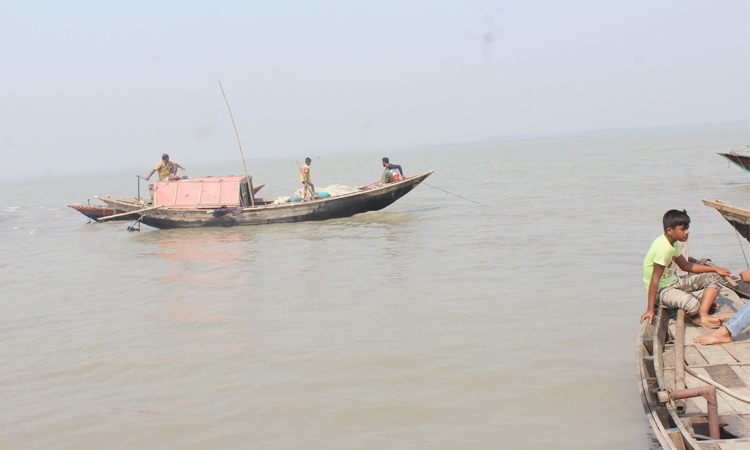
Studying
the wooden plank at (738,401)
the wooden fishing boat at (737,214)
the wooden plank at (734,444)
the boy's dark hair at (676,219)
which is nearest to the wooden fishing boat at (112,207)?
the wooden fishing boat at (737,214)

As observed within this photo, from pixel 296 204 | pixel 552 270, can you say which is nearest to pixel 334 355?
pixel 552 270

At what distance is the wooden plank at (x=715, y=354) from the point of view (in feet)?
11.8

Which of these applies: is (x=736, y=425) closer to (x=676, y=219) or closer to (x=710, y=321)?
(x=710, y=321)

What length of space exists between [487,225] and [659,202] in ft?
17.3

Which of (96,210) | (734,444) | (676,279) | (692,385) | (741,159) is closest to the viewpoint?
(734,444)

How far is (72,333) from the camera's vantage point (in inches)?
253

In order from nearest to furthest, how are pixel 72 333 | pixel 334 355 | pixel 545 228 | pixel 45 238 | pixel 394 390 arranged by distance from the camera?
pixel 394 390 → pixel 334 355 → pixel 72 333 → pixel 545 228 → pixel 45 238

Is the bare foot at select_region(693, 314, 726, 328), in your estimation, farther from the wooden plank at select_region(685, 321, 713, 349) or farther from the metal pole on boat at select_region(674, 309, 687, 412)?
the metal pole on boat at select_region(674, 309, 687, 412)

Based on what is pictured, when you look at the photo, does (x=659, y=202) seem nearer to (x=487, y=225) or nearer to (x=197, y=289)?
(x=487, y=225)

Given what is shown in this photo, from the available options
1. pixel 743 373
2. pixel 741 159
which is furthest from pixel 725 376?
pixel 741 159

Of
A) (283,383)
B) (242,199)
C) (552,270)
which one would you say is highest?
(242,199)

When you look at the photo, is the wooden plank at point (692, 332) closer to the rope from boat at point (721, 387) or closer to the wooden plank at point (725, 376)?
the wooden plank at point (725, 376)

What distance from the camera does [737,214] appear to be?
6.12 metres

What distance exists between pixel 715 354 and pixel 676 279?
1.09 m
